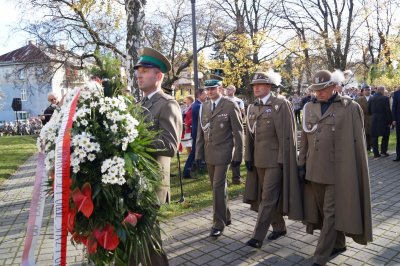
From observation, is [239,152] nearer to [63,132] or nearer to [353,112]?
[353,112]

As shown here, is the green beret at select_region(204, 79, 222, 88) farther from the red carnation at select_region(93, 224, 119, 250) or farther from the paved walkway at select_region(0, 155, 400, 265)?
the red carnation at select_region(93, 224, 119, 250)

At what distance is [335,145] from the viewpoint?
14.0 feet

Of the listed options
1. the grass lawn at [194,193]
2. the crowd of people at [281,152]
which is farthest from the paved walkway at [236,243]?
the grass lawn at [194,193]

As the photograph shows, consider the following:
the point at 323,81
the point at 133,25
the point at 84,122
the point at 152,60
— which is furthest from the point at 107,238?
the point at 133,25

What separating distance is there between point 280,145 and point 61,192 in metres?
2.97

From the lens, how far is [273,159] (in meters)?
4.83

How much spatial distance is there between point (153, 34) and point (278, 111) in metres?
19.3

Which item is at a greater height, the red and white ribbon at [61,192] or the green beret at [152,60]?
the green beret at [152,60]

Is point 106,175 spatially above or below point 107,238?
above

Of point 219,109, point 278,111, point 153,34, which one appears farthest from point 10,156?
point 278,111

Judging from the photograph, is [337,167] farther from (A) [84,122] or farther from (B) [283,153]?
(A) [84,122]

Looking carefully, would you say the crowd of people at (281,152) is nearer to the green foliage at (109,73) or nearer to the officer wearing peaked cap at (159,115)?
the officer wearing peaked cap at (159,115)

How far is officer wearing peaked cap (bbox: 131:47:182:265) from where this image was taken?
329 cm

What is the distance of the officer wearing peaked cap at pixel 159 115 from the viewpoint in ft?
10.8
